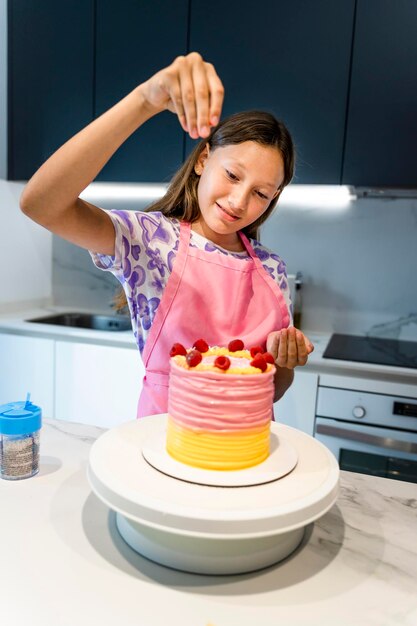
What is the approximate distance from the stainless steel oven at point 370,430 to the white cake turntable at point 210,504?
42.5 inches

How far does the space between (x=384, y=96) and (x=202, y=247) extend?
3.76 feet

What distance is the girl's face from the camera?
2.91ft

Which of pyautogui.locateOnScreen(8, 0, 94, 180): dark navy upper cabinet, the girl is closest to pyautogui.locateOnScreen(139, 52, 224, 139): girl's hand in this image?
the girl

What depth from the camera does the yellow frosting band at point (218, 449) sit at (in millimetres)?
582

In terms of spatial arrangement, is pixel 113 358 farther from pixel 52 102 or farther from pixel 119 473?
pixel 119 473

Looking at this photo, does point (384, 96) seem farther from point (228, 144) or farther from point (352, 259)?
point (228, 144)

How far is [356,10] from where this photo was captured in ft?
5.68

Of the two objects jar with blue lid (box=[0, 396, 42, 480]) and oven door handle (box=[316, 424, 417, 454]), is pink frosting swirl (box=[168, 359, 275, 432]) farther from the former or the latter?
oven door handle (box=[316, 424, 417, 454])

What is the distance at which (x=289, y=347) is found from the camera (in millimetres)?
812

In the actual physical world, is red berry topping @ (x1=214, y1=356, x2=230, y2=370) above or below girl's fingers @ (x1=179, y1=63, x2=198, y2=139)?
A: below

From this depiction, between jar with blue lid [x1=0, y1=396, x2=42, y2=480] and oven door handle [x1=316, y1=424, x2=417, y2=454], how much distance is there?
3.78 feet

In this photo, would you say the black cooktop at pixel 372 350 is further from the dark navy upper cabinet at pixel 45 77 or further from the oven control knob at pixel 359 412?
the dark navy upper cabinet at pixel 45 77

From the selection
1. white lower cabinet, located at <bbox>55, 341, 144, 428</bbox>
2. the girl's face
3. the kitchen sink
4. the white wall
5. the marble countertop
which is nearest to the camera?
the marble countertop

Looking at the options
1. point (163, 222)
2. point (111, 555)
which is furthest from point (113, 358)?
point (111, 555)
